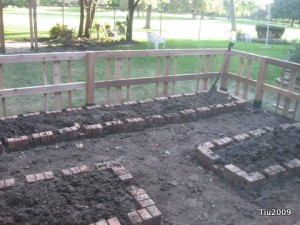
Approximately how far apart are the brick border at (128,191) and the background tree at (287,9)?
106ft

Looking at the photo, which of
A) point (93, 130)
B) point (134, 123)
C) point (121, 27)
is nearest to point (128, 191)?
point (93, 130)

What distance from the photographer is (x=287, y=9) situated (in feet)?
106

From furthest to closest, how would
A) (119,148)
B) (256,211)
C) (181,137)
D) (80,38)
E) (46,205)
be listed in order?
(80,38) < (181,137) < (119,148) < (256,211) < (46,205)

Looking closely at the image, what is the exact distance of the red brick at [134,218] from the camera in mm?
2891

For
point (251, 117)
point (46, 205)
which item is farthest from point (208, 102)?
point (46, 205)

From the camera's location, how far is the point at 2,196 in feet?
10.2

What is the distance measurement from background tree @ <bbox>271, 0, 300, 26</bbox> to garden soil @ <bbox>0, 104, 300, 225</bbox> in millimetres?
30336

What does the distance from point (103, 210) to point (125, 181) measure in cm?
53

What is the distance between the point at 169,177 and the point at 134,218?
46.2 inches

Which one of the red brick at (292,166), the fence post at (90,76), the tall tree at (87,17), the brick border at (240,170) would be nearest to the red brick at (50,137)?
the fence post at (90,76)

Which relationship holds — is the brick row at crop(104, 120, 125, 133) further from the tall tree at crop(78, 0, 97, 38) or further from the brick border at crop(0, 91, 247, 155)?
the tall tree at crop(78, 0, 97, 38)

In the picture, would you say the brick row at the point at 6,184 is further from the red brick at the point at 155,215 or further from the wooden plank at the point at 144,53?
the wooden plank at the point at 144,53

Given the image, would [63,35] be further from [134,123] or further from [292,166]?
[292,166]

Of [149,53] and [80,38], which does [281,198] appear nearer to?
[149,53]
